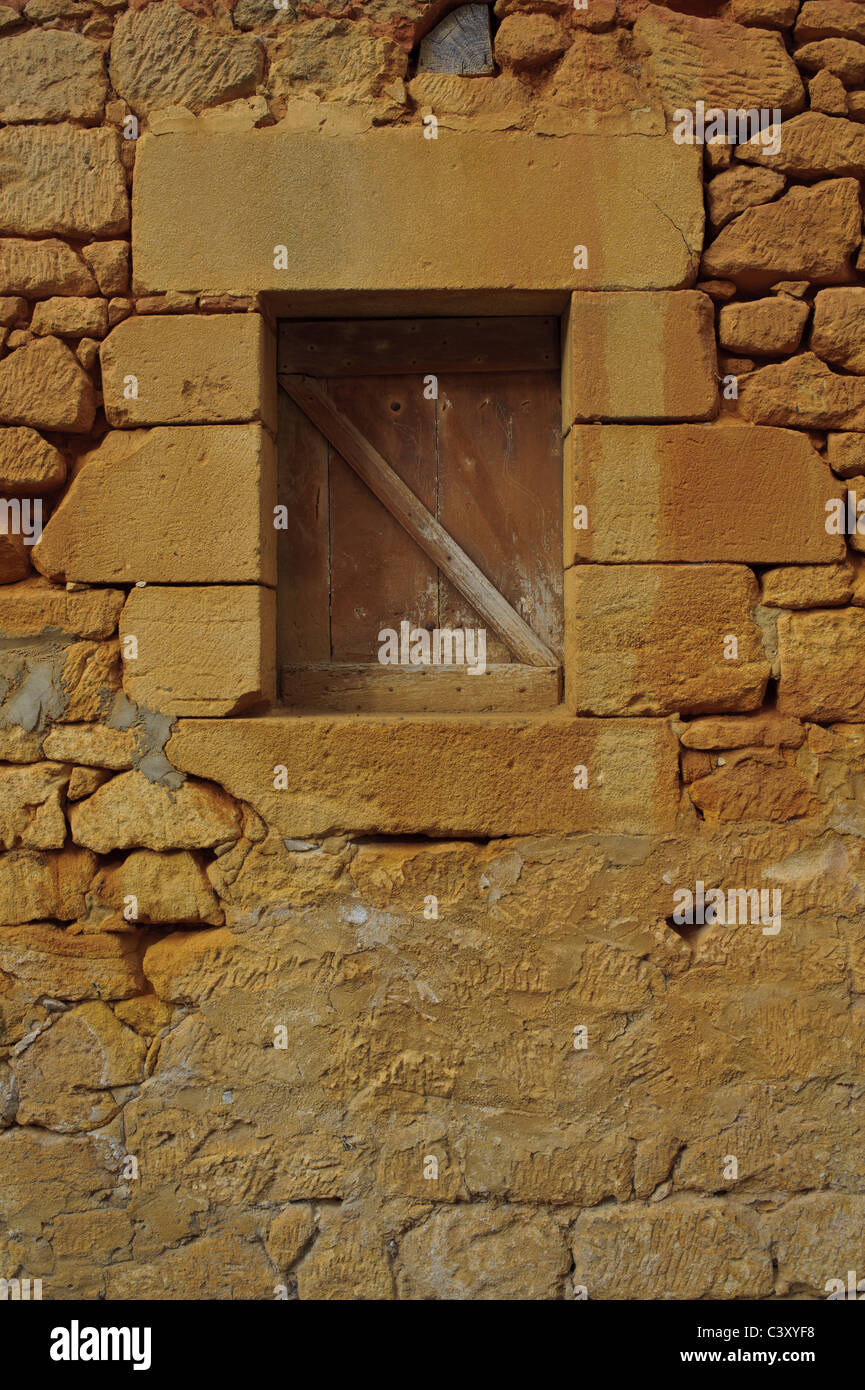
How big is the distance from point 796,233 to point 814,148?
0.26 meters

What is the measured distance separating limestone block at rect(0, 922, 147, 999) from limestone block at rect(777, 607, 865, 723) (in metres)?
2.24

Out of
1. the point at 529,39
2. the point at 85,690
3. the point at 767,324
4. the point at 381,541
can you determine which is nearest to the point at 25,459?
the point at 85,690

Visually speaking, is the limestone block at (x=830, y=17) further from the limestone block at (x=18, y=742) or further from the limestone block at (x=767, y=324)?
the limestone block at (x=18, y=742)

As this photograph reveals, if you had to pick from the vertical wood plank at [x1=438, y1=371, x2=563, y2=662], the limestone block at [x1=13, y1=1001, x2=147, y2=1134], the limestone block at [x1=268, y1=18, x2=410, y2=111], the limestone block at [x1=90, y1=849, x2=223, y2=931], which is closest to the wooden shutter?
the vertical wood plank at [x1=438, y1=371, x2=563, y2=662]

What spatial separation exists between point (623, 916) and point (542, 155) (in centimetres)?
236

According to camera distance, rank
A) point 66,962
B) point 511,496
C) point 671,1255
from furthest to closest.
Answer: point 511,496 → point 66,962 → point 671,1255

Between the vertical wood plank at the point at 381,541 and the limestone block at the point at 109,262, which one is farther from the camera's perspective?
the vertical wood plank at the point at 381,541

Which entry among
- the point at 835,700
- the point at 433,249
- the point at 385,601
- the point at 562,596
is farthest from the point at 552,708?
the point at 433,249

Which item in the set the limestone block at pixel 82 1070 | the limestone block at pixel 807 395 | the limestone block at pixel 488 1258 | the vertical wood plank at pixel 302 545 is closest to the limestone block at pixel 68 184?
the vertical wood plank at pixel 302 545

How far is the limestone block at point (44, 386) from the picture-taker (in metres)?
2.66

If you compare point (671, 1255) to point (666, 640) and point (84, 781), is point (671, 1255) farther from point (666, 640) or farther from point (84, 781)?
point (84, 781)

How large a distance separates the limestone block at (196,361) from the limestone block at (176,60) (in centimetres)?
70

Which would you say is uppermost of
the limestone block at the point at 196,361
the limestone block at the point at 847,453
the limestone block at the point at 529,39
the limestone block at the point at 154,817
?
the limestone block at the point at 529,39

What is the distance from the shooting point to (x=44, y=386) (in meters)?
2.67
